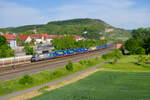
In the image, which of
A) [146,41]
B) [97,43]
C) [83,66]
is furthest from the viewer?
[97,43]

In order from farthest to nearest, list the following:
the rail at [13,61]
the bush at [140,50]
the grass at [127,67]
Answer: the bush at [140,50]
the rail at [13,61]
the grass at [127,67]

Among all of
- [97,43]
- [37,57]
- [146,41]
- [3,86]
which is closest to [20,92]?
[3,86]

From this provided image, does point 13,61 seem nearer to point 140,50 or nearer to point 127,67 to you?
point 127,67

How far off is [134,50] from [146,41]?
9.91m

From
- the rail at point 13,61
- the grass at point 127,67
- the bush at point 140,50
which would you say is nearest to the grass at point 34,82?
the grass at point 127,67

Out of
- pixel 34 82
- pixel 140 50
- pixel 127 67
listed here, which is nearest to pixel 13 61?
pixel 34 82

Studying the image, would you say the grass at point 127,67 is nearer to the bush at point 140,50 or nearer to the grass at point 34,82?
the grass at point 34,82

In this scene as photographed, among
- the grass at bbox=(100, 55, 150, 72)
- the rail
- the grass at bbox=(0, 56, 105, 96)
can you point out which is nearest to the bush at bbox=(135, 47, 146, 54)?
the grass at bbox=(100, 55, 150, 72)

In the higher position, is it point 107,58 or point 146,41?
point 146,41

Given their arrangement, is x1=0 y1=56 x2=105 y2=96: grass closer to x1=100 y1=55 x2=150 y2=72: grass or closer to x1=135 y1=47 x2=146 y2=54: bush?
x1=100 y1=55 x2=150 y2=72: grass

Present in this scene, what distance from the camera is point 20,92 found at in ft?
80.1

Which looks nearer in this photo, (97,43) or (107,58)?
(107,58)

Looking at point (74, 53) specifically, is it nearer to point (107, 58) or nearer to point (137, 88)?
point (107, 58)

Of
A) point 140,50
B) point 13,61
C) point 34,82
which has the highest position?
point 140,50
